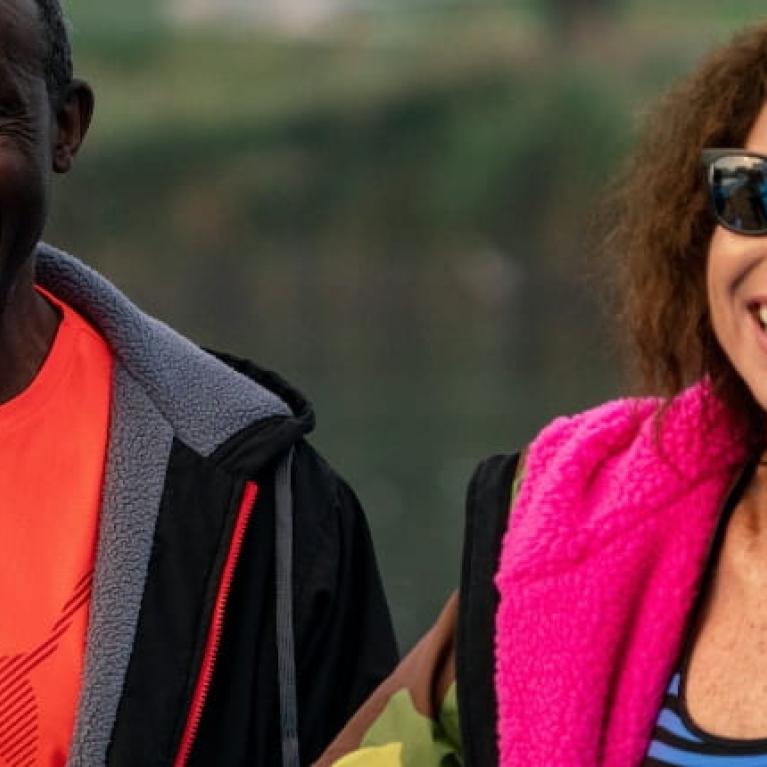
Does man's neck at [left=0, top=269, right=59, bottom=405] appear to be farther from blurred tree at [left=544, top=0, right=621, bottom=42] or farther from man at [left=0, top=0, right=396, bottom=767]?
blurred tree at [left=544, top=0, right=621, bottom=42]

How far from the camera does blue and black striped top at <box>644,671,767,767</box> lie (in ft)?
5.98

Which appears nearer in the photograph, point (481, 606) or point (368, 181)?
point (481, 606)

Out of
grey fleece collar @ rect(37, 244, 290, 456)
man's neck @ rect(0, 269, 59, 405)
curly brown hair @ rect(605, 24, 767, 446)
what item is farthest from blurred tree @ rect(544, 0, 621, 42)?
curly brown hair @ rect(605, 24, 767, 446)

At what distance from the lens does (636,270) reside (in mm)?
2119

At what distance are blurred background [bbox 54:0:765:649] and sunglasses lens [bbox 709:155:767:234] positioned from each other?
48.5ft

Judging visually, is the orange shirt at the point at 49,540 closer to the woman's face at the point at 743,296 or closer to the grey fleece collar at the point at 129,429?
the grey fleece collar at the point at 129,429

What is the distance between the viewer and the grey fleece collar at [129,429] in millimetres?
2244

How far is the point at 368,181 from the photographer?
2012 centimetres

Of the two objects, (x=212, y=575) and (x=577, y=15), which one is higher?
(x=212, y=575)

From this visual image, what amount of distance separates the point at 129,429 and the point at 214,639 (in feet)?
0.78

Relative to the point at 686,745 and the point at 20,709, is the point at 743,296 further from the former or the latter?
the point at 20,709

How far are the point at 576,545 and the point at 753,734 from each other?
0.24m

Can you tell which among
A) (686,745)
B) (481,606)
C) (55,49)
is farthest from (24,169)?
(686,745)

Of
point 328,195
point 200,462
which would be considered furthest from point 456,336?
point 200,462
